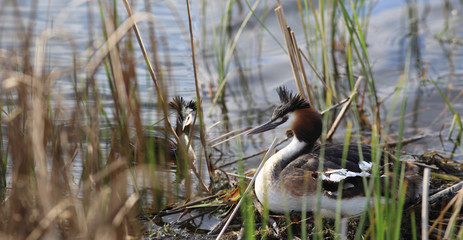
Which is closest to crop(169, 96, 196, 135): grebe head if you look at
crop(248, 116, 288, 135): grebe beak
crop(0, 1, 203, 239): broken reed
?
crop(248, 116, 288, 135): grebe beak

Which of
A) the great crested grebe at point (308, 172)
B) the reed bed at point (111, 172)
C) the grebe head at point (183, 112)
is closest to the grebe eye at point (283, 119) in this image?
the great crested grebe at point (308, 172)

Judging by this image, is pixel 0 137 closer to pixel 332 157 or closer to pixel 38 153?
pixel 38 153

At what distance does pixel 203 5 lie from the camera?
684 centimetres

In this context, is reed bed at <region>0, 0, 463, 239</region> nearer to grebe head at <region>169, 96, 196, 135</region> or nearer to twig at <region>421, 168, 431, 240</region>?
twig at <region>421, 168, 431, 240</region>

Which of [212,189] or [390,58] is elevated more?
[390,58]

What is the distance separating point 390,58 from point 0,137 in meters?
4.98

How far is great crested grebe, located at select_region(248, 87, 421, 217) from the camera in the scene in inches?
139

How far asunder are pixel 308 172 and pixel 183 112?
190 centimetres

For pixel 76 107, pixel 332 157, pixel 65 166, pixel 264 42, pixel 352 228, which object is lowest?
pixel 352 228

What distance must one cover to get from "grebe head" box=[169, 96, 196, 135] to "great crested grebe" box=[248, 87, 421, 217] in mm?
1196

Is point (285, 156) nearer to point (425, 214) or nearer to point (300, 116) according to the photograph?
point (300, 116)

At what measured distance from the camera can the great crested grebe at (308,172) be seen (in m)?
3.54

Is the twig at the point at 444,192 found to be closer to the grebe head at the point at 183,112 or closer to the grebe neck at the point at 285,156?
the grebe neck at the point at 285,156

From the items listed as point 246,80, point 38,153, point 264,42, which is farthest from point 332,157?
point 264,42
